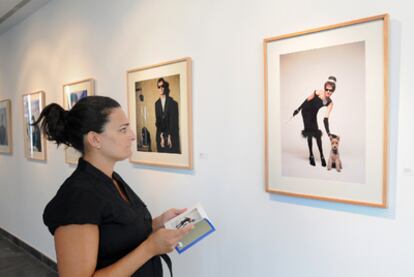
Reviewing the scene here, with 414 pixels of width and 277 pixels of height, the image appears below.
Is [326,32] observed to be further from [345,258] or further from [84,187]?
[84,187]

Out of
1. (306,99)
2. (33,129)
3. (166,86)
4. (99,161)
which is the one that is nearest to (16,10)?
(33,129)

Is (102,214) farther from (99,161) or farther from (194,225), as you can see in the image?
(194,225)

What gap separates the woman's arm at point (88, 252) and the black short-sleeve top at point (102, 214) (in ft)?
0.11

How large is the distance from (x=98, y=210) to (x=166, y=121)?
122 cm

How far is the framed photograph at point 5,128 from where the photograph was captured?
4691mm

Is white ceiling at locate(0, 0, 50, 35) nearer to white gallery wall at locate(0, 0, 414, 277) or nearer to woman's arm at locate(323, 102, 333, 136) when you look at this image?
white gallery wall at locate(0, 0, 414, 277)

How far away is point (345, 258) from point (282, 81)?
35.0 inches

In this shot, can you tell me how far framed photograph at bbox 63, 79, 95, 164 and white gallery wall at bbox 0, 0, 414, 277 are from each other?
0.08 m

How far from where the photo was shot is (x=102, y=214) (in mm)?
1215

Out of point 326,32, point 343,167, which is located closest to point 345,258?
point 343,167

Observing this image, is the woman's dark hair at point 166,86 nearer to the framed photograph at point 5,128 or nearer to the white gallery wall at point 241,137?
the white gallery wall at point 241,137

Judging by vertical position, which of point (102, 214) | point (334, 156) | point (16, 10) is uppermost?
point (16, 10)

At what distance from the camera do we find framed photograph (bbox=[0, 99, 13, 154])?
4.69 meters

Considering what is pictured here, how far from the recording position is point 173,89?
2.29 meters
